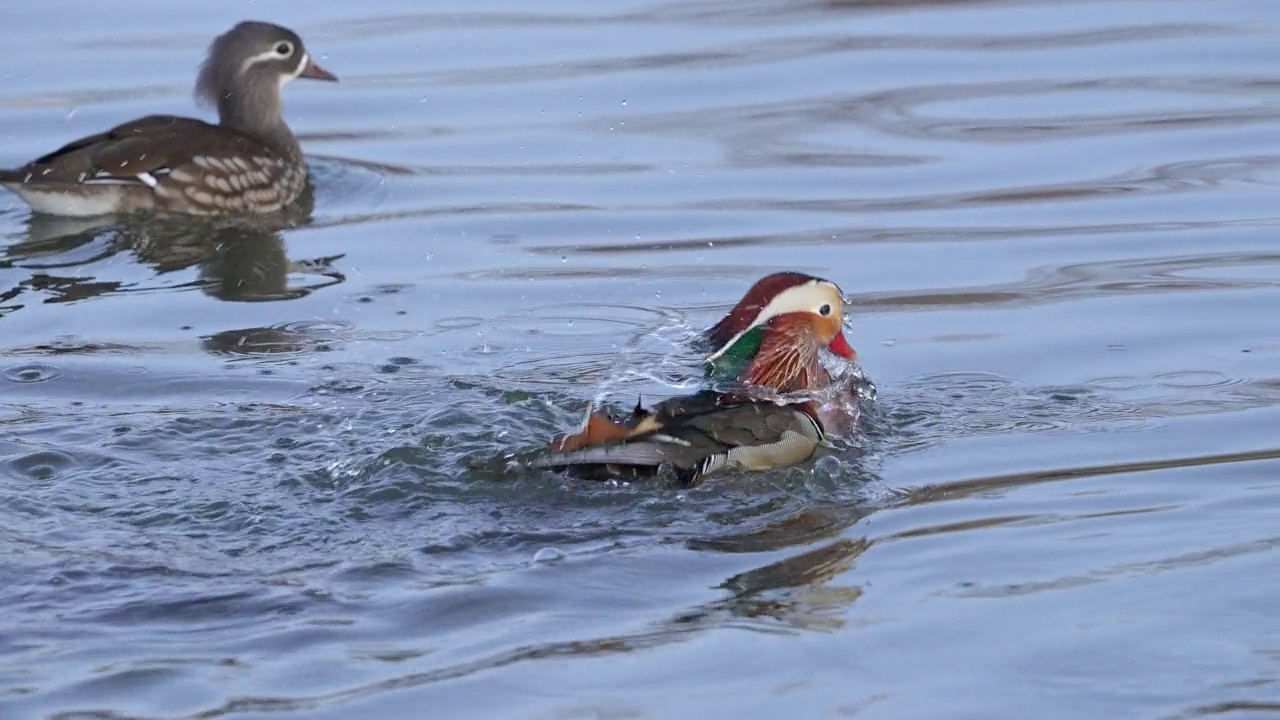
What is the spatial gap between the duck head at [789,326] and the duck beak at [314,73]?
4999 mm

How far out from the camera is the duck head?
22.5 ft

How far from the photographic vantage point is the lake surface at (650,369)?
4754 millimetres

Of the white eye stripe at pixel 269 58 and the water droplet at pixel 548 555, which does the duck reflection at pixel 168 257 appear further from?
the water droplet at pixel 548 555

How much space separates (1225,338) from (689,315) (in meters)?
2.13

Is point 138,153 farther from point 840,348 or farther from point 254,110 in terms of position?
point 840,348

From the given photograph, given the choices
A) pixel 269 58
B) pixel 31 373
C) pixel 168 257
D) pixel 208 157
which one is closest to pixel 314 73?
pixel 269 58

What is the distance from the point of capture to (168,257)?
9.34 metres

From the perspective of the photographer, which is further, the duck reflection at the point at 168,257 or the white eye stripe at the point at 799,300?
the duck reflection at the point at 168,257

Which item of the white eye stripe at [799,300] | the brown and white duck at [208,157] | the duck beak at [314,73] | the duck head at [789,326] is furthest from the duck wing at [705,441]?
the duck beak at [314,73]

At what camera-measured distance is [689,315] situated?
8.22 metres

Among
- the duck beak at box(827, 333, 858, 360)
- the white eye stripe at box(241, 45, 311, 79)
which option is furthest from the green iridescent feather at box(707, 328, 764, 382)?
the white eye stripe at box(241, 45, 311, 79)

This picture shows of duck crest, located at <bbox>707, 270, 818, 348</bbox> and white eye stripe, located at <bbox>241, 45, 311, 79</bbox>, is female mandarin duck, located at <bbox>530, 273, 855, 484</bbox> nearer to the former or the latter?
duck crest, located at <bbox>707, 270, 818, 348</bbox>

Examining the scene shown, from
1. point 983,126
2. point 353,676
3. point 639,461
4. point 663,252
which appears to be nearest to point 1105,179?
point 983,126

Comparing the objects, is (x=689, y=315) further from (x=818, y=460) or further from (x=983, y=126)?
(x=983, y=126)
